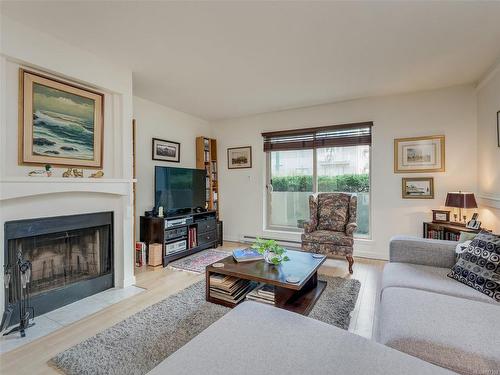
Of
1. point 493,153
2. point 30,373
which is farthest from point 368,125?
point 30,373

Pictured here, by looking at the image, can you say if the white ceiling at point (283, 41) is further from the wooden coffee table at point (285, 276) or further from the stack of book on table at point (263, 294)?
the stack of book on table at point (263, 294)

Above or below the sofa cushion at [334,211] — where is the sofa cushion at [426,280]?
below

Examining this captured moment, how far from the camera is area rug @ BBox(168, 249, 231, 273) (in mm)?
3321

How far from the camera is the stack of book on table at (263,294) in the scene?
2.11 meters

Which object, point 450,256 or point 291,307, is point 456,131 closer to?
point 450,256

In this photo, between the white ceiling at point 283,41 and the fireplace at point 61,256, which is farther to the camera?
the fireplace at point 61,256

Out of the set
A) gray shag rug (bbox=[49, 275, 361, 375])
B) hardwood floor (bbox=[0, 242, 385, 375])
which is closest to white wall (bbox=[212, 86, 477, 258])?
hardwood floor (bbox=[0, 242, 385, 375])

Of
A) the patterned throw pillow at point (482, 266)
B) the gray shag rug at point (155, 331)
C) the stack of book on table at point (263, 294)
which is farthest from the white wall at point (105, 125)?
the patterned throw pillow at point (482, 266)

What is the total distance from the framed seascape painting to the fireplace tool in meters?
0.84

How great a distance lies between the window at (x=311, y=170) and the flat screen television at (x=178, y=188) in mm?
1265

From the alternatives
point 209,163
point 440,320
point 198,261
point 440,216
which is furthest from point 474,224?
point 209,163

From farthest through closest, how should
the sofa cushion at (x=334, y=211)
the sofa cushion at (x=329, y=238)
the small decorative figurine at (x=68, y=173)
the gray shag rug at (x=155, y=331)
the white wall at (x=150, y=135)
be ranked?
the white wall at (x=150, y=135)
the sofa cushion at (x=334, y=211)
the sofa cushion at (x=329, y=238)
the small decorative figurine at (x=68, y=173)
the gray shag rug at (x=155, y=331)

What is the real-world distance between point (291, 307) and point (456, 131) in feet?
10.5

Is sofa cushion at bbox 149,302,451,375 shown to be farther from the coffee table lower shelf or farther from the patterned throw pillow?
the patterned throw pillow
